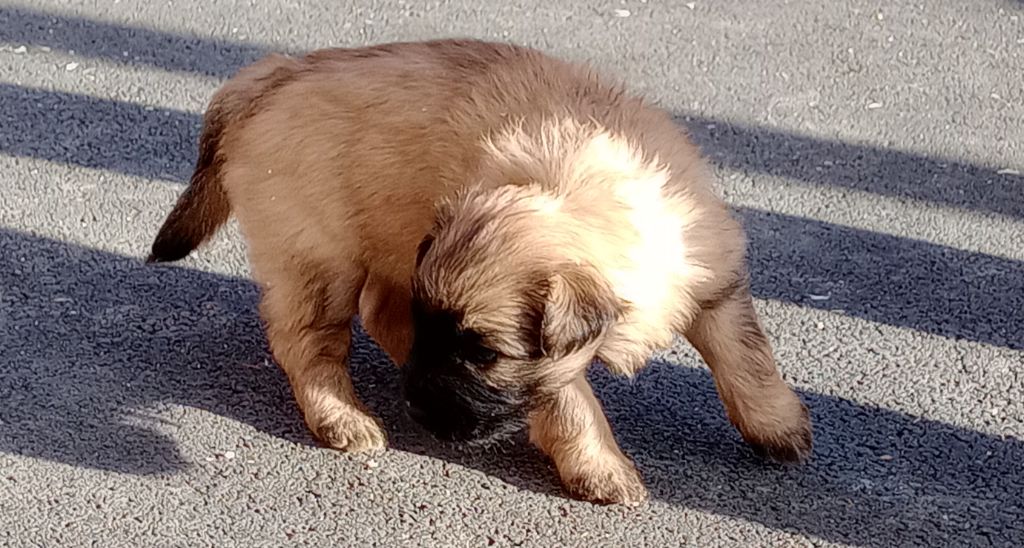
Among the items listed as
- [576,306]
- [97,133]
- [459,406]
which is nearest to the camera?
[576,306]

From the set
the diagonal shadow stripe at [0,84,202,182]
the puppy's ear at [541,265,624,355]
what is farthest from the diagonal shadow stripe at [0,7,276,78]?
the puppy's ear at [541,265,624,355]

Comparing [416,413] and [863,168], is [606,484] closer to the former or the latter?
[416,413]

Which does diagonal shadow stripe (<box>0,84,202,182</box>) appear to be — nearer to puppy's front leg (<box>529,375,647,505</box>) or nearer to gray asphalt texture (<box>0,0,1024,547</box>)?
gray asphalt texture (<box>0,0,1024,547</box>)

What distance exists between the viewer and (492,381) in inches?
102

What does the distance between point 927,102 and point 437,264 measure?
258 centimetres

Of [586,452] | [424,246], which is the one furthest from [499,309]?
[586,452]

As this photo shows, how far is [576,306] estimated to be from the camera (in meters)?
2.46

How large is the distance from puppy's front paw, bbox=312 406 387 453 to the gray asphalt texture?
0.05m

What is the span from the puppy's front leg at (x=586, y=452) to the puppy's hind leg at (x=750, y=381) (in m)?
0.27

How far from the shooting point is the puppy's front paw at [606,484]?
2.96 m

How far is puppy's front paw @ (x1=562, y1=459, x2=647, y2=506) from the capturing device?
2.96 m

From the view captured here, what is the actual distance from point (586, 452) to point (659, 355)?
54 cm

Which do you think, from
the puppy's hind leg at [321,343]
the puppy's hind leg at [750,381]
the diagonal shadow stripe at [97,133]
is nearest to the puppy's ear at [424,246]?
the puppy's hind leg at [321,343]

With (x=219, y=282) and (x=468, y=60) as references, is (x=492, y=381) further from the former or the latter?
(x=219, y=282)
